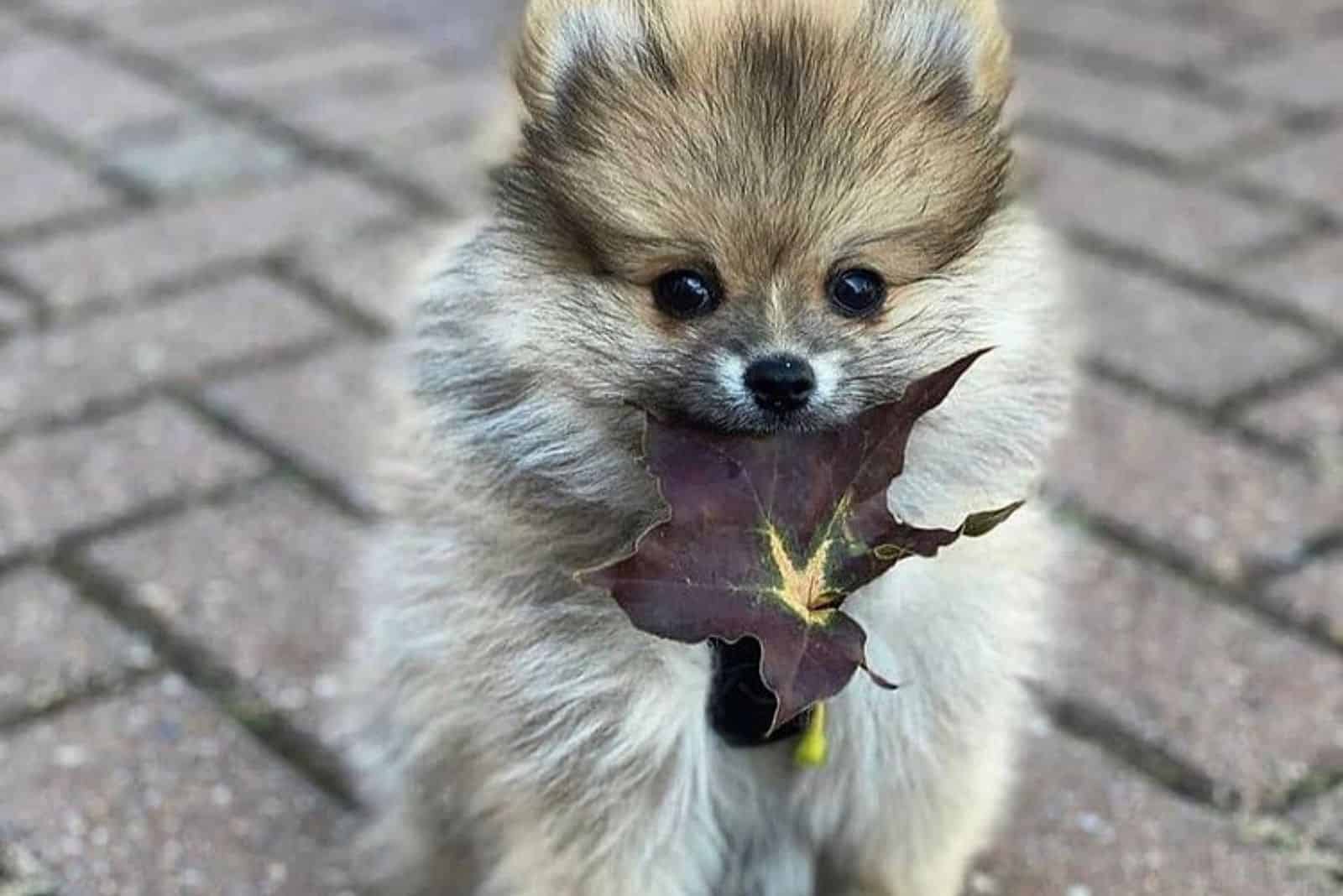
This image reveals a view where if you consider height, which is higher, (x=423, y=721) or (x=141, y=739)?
(x=423, y=721)

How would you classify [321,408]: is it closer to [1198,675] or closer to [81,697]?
[81,697]

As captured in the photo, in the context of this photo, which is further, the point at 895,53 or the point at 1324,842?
the point at 1324,842

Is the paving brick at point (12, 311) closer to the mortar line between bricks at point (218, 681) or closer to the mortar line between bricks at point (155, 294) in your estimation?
the mortar line between bricks at point (155, 294)

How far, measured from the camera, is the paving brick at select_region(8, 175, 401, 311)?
335cm

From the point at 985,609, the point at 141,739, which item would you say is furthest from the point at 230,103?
the point at 985,609

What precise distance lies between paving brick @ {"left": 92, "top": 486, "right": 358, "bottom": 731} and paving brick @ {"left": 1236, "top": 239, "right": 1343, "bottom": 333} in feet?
5.15

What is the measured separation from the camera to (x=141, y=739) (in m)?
2.30

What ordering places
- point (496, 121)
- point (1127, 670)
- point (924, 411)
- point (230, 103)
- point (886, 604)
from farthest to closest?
point (230, 103) → point (1127, 670) → point (496, 121) → point (886, 604) → point (924, 411)

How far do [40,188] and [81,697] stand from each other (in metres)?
1.56

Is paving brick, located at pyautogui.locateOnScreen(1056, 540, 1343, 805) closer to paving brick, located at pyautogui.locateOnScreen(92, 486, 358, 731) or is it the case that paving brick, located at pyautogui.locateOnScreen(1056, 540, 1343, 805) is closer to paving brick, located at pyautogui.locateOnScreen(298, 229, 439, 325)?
paving brick, located at pyautogui.locateOnScreen(92, 486, 358, 731)

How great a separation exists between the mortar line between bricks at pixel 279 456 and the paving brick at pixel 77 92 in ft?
3.51

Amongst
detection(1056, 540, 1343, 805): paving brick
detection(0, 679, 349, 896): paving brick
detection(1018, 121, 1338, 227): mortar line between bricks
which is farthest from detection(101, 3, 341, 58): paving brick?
detection(1056, 540, 1343, 805): paving brick

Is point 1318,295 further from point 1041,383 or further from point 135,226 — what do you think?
point 135,226

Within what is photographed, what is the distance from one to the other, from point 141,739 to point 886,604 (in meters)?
0.99
